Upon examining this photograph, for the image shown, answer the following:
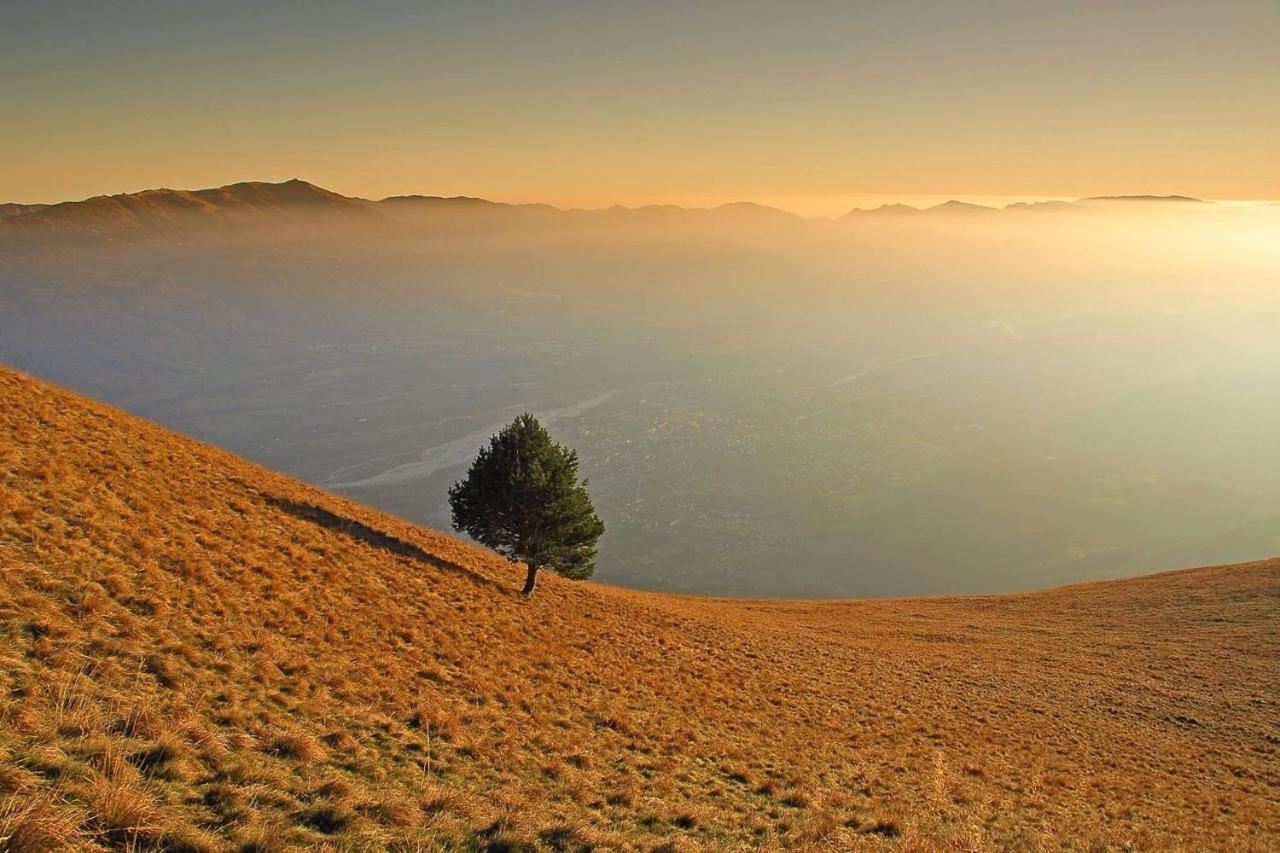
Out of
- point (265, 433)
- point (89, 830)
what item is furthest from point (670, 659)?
point (265, 433)

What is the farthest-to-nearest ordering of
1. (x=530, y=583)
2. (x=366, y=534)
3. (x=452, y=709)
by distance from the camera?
1. (x=530, y=583)
2. (x=366, y=534)
3. (x=452, y=709)

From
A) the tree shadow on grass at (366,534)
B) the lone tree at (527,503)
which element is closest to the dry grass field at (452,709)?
the tree shadow on grass at (366,534)

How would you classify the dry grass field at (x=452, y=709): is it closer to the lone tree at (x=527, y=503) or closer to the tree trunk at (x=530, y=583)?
the tree trunk at (x=530, y=583)

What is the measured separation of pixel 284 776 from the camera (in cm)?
754

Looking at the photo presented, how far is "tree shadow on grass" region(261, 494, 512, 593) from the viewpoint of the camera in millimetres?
22562

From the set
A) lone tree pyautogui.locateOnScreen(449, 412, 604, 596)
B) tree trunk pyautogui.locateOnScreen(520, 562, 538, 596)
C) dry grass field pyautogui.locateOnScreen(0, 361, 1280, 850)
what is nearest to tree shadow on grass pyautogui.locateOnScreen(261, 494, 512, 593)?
dry grass field pyautogui.locateOnScreen(0, 361, 1280, 850)

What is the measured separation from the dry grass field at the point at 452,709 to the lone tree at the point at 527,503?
1719 mm

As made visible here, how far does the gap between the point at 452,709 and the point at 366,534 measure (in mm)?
13224

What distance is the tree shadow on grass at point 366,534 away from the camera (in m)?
22.6

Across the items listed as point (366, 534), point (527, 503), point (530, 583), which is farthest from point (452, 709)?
point (527, 503)

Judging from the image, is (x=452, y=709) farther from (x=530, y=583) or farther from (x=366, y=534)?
(x=530, y=583)

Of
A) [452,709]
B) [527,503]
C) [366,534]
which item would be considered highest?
[527,503]

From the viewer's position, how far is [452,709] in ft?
41.8

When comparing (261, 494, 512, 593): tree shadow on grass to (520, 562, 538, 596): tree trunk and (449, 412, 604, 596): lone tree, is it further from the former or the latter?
(449, 412, 604, 596): lone tree
